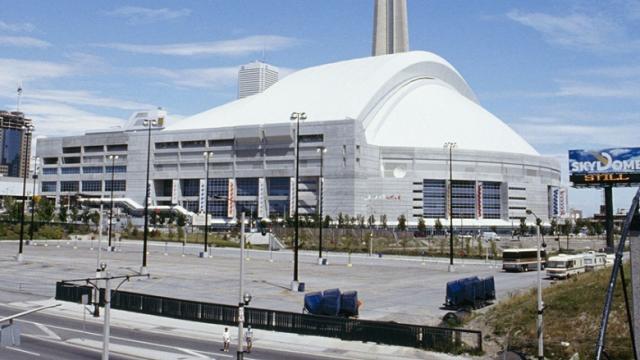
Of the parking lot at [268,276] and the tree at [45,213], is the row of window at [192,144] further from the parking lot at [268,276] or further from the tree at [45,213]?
the parking lot at [268,276]

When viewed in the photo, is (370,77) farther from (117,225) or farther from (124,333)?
(124,333)

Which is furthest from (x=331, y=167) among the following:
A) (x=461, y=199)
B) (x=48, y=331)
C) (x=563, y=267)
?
(x=48, y=331)

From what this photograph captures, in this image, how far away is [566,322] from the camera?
107ft

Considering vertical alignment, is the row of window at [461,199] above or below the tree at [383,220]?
above

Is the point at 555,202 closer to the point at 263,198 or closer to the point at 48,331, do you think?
the point at 263,198

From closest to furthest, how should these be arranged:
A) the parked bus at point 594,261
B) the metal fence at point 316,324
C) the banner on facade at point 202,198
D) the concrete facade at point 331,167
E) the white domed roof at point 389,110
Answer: the metal fence at point 316,324 < the parked bus at point 594,261 < the concrete facade at point 331,167 < the banner on facade at point 202,198 < the white domed roof at point 389,110

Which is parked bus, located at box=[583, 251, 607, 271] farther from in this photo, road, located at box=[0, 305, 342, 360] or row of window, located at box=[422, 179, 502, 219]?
row of window, located at box=[422, 179, 502, 219]

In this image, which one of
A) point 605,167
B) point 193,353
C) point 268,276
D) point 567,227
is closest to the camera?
point 193,353

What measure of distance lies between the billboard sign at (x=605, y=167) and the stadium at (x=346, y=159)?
76.7 meters

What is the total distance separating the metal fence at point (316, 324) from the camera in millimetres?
30844

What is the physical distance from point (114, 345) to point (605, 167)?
212ft

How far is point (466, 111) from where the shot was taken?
19088cm

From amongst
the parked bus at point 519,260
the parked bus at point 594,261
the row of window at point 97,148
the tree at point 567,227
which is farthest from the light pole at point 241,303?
the row of window at point 97,148

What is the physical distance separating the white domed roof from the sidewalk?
12767 cm
